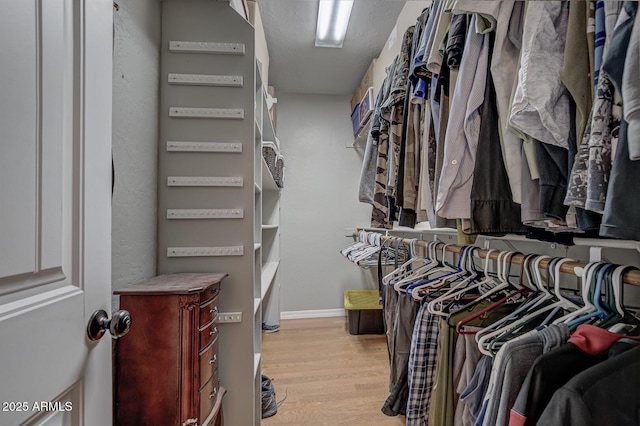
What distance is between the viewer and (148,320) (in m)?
0.97

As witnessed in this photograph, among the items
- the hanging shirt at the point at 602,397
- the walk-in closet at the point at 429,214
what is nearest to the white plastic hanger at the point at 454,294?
the walk-in closet at the point at 429,214

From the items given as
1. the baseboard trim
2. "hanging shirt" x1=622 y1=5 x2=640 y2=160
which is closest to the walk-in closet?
"hanging shirt" x1=622 y1=5 x2=640 y2=160

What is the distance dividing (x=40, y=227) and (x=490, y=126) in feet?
3.46

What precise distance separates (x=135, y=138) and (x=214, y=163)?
34cm

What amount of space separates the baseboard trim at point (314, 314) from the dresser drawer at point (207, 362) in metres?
2.11

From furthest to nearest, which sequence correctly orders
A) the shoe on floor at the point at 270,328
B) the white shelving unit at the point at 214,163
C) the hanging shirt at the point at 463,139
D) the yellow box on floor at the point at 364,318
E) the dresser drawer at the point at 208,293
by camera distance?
the shoe on floor at the point at 270,328 → the yellow box on floor at the point at 364,318 → the white shelving unit at the point at 214,163 → the dresser drawer at the point at 208,293 → the hanging shirt at the point at 463,139

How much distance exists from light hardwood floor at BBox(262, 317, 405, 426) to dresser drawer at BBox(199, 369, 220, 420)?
60 centimetres

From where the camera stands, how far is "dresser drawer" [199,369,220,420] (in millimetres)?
1046

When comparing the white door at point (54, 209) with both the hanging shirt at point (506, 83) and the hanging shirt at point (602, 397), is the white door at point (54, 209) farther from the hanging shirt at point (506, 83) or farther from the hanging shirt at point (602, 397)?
the hanging shirt at point (506, 83)

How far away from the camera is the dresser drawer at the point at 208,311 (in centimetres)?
107

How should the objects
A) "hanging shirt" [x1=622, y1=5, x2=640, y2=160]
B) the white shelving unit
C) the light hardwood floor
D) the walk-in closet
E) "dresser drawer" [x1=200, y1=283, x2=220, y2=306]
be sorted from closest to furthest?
"hanging shirt" [x1=622, y1=5, x2=640, y2=160] → the walk-in closet → "dresser drawer" [x1=200, y1=283, x2=220, y2=306] → the white shelving unit → the light hardwood floor

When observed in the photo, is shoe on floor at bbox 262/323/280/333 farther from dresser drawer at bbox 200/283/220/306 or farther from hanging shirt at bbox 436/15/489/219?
hanging shirt at bbox 436/15/489/219

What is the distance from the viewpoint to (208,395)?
3.62 ft

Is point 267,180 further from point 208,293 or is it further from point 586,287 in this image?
point 586,287
